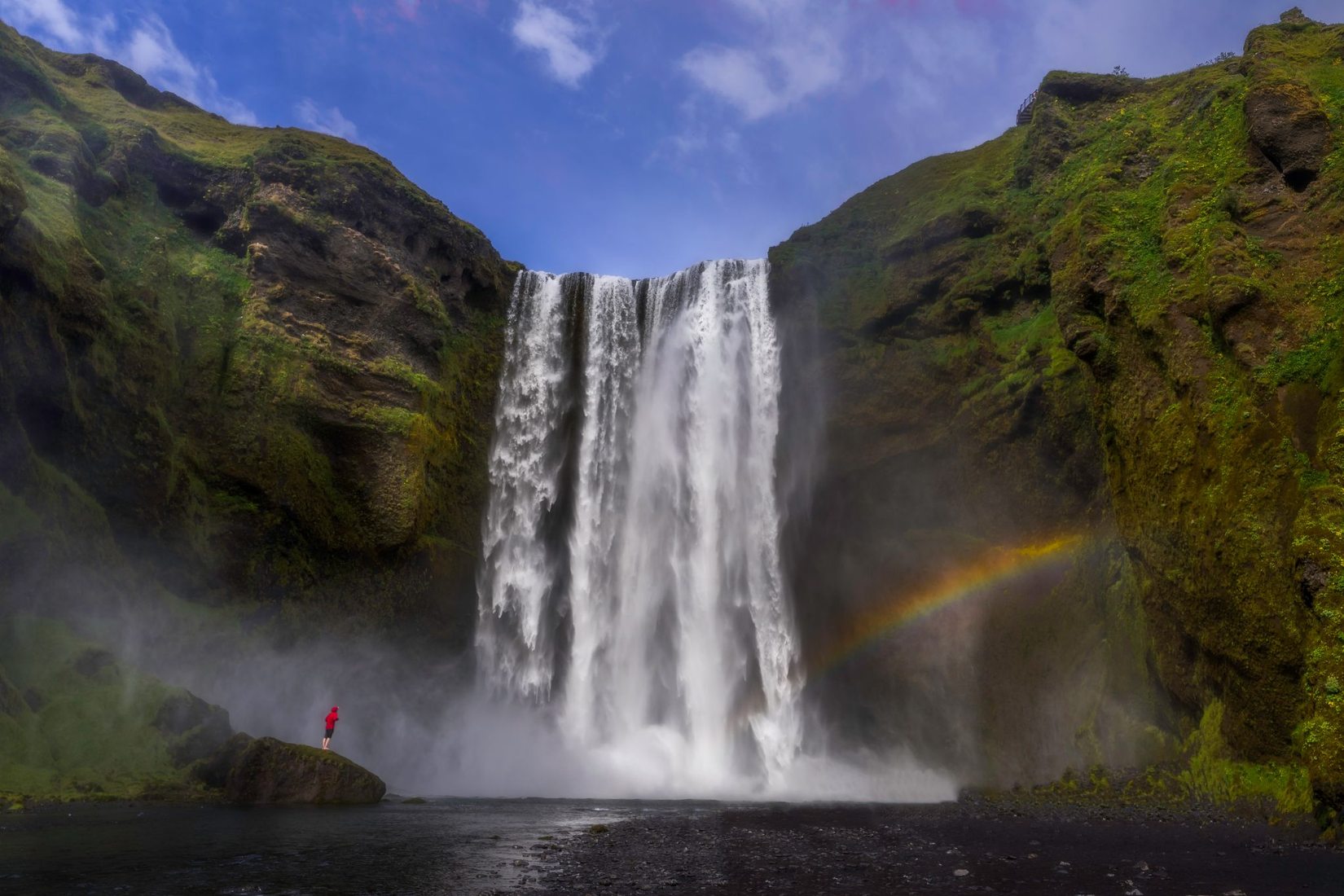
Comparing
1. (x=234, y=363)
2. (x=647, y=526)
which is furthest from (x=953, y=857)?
(x=234, y=363)

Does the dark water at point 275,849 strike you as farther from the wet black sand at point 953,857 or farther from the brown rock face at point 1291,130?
the brown rock face at point 1291,130

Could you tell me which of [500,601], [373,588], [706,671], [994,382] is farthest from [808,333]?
[373,588]

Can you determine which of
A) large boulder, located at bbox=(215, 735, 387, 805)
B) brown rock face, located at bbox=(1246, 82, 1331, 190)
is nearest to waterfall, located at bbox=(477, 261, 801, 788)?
large boulder, located at bbox=(215, 735, 387, 805)

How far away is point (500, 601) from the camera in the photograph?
3114 cm

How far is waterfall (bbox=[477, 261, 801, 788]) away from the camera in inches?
1142

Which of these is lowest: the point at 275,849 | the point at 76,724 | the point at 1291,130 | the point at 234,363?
the point at 275,849

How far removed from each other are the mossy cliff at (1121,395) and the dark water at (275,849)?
1237cm

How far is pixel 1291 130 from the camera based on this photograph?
1880 centimetres

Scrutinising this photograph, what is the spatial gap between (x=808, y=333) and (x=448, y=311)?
14.6 m

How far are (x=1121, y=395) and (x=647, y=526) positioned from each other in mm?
16998

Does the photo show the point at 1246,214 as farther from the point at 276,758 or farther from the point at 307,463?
the point at 307,463

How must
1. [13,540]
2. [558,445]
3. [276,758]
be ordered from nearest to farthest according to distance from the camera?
[276,758] → [13,540] → [558,445]

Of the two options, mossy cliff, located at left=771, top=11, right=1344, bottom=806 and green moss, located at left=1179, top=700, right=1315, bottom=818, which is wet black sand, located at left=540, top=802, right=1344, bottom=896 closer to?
green moss, located at left=1179, top=700, right=1315, bottom=818

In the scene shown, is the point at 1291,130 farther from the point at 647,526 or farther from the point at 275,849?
the point at 275,849
